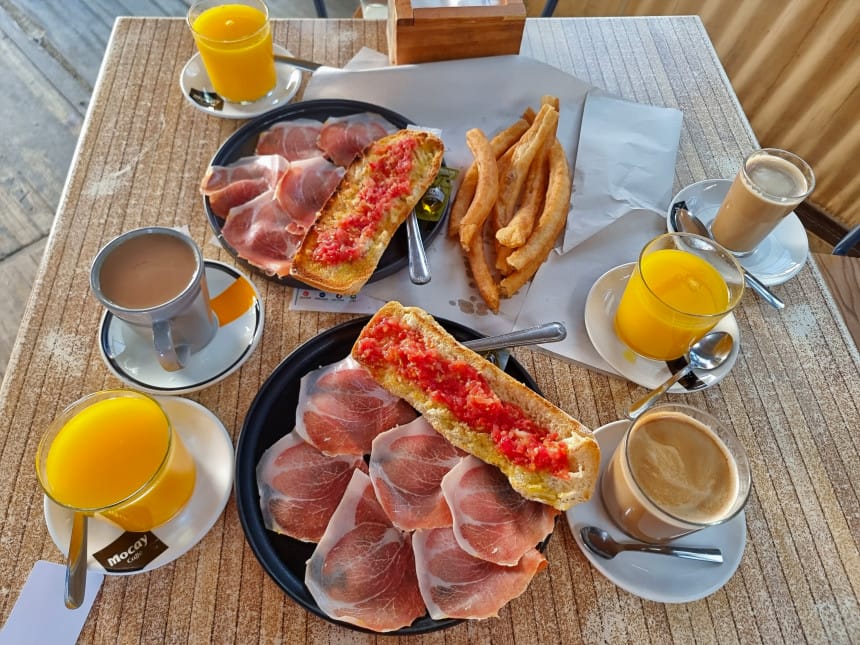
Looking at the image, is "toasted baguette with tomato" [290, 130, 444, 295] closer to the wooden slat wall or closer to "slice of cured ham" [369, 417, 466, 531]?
"slice of cured ham" [369, 417, 466, 531]

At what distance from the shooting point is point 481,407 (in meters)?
1.42

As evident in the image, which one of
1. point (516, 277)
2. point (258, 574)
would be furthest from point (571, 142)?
point (258, 574)

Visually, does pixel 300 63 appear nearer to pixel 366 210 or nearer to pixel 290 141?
pixel 290 141

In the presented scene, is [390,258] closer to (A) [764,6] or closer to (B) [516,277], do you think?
(B) [516,277]

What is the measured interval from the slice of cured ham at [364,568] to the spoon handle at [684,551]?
1.65 ft

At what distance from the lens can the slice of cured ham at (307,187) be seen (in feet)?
5.96

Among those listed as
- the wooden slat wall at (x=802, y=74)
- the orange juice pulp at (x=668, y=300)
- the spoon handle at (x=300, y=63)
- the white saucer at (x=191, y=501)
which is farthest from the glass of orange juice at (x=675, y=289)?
the wooden slat wall at (x=802, y=74)

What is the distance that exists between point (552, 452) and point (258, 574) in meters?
0.73

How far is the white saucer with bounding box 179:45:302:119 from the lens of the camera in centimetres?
208

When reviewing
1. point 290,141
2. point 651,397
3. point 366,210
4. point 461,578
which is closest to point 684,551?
point 651,397

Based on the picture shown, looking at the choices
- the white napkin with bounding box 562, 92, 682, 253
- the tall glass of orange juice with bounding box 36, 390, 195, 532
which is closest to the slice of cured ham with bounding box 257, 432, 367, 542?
the tall glass of orange juice with bounding box 36, 390, 195, 532

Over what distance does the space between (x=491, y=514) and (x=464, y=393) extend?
11.6 inches

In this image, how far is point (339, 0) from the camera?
454 cm

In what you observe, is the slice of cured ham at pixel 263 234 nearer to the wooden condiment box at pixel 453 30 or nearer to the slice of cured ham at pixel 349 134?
the slice of cured ham at pixel 349 134
